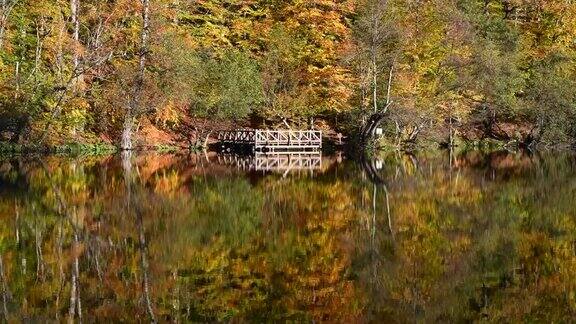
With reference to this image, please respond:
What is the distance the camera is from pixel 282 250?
43.7 ft

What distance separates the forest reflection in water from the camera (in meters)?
9.48

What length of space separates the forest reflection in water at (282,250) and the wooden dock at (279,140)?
67.9ft

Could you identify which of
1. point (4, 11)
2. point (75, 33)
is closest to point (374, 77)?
point (75, 33)

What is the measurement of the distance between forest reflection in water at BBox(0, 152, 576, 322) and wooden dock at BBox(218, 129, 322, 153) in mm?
20709

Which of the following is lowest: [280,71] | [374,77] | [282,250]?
[282,250]

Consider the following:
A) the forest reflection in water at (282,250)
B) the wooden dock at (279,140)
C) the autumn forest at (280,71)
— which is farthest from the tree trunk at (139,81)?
the forest reflection in water at (282,250)

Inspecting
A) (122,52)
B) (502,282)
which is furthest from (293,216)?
(122,52)

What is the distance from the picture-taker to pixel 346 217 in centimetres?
1733

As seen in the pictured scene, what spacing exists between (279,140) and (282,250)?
33.7 metres

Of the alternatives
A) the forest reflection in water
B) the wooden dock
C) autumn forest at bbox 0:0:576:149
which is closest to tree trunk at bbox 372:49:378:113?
autumn forest at bbox 0:0:576:149

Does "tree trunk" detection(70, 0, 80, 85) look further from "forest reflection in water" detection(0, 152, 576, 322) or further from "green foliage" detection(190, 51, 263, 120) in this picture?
"forest reflection in water" detection(0, 152, 576, 322)

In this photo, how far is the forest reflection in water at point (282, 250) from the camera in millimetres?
9484

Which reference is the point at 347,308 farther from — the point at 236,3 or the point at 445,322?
the point at 236,3

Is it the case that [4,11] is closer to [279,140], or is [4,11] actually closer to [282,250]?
[279,140]
